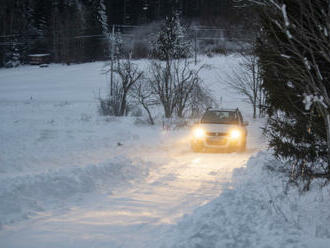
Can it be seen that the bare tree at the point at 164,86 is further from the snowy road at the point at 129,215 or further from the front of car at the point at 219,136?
the snowy road at the point at 129,215

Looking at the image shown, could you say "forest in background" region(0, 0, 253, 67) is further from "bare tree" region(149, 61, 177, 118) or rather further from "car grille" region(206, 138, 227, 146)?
"car grille" region(206, 138, 227, 146)

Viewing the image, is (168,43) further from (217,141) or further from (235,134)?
(217,141)

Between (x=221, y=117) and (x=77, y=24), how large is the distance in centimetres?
6947

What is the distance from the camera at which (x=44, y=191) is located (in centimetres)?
762

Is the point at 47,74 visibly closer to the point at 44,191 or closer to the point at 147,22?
the point at 147,22

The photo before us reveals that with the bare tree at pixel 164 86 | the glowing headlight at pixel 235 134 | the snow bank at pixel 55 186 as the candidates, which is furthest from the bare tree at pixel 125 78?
the snow bank at pixel 55 186

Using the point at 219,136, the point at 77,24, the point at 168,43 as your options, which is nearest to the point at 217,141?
the point at 219,136

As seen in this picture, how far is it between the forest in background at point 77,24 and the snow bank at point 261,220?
61921 mm

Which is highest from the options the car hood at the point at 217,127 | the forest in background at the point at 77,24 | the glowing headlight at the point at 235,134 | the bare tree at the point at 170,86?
the forest in background at the point at 77,24

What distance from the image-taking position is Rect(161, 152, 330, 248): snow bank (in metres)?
4.75

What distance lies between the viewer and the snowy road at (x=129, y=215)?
17.0 feet

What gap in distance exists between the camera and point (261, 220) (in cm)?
552

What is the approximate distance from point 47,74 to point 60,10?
991 inches

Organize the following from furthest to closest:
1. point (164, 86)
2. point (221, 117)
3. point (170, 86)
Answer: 1. point (164, 86)
2. point (170, 86)
3. point (221, 117)
